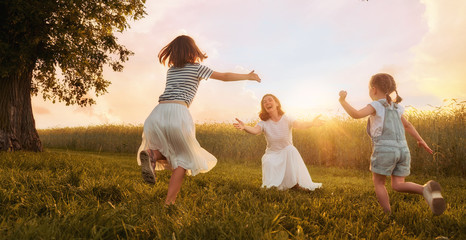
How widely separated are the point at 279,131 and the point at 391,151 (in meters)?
2.81

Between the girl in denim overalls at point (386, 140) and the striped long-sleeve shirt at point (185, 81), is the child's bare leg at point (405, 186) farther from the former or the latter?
the striped long-sleeve shirt at point (185, 81)

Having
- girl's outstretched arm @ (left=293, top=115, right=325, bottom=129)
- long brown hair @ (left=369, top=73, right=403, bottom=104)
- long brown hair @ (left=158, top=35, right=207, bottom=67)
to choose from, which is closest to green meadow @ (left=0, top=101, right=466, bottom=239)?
girl's outstretched arm @ (left=293, top=115, right=325, bottom=129)

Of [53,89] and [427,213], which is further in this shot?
[53,89]

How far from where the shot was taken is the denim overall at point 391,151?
390cm

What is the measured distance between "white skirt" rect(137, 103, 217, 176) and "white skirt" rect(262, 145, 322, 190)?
2.62 meters

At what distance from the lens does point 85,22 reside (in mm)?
12867

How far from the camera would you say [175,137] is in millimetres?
3994

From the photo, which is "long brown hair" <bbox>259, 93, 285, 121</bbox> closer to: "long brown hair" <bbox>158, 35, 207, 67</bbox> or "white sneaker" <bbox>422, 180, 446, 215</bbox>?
"long brown hair" <bbox>158, 35, 207, 67</bbox>

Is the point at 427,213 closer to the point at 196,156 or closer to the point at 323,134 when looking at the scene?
the point at 196,156

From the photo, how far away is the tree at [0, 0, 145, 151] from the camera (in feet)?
35.3

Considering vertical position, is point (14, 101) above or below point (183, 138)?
above

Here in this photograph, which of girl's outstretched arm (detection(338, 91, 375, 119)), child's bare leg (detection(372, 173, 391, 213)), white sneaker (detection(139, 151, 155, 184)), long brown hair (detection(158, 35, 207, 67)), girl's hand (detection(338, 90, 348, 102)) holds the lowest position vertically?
child's bare leg (detection(372, 173, 391, 213))

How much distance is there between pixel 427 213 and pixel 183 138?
9.72 feet

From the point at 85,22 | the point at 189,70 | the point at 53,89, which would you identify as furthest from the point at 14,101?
the point at 189,70
